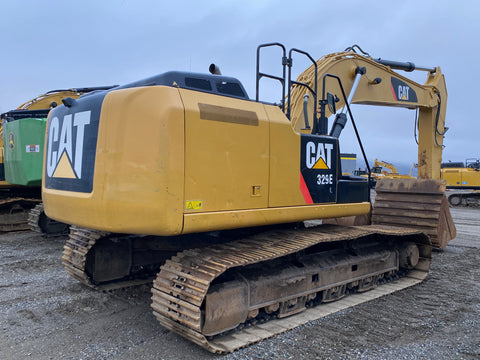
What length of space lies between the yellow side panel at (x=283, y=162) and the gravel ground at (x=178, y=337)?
4.22 feet

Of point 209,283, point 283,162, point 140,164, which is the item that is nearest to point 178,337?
point 209,283

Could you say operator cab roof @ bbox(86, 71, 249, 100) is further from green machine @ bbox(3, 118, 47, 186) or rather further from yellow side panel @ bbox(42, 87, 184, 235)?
green machine @ bbox(3, 118, 47, 186)

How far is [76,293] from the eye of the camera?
17.5ft

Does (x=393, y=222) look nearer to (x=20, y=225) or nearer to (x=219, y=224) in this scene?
(x=219, y=224)

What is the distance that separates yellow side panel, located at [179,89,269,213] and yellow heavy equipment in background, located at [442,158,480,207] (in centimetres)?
1926

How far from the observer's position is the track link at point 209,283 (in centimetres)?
352

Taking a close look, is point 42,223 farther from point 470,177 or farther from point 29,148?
point 470,177

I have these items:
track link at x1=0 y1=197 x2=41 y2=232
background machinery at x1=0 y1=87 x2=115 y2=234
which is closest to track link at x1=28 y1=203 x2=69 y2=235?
background machinery at x1=0 y1=87 x2=115 y2=234

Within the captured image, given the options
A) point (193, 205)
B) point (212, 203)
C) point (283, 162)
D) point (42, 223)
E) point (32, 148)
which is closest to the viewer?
point (193, 205)

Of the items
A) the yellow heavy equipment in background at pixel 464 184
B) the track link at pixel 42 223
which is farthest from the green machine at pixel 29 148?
the yellow heavy equipment in background at pixel 464 184

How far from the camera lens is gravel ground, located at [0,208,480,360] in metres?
3.71

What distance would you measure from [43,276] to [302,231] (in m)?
3.80

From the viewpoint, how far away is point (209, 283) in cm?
344

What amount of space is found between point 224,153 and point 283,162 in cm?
74
